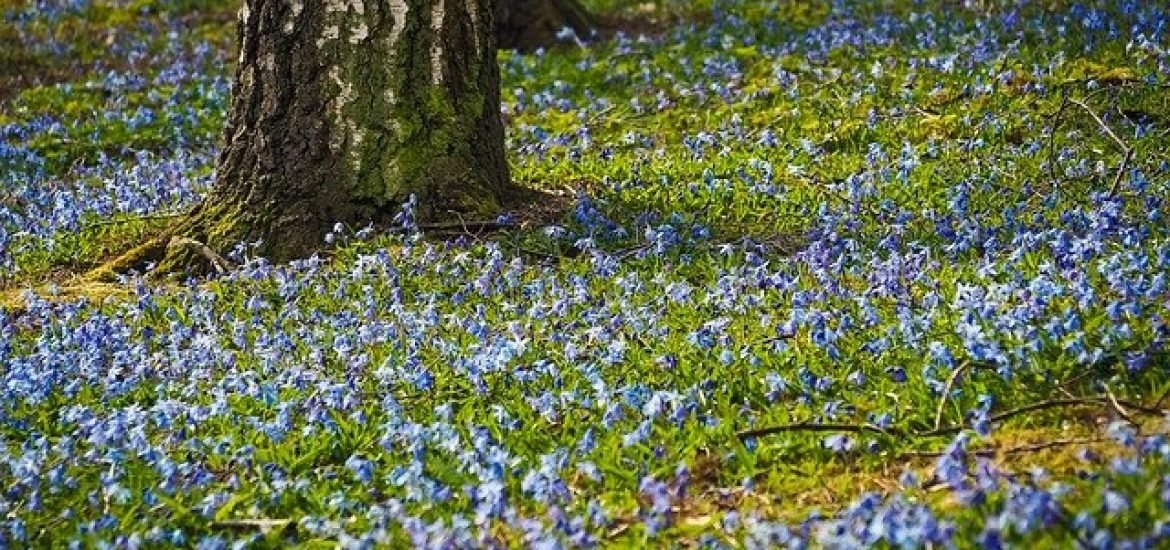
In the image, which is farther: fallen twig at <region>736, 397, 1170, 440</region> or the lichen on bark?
the lichen on bark

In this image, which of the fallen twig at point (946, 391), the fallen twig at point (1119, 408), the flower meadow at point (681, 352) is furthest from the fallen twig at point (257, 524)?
the fallen twig at point (1119, 408)

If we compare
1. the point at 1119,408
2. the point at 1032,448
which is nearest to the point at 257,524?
the point at 1032,448

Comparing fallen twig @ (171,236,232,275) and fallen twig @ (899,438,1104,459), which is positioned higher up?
Result: fallen twig @ (171,236,232,275)

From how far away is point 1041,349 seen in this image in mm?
3664

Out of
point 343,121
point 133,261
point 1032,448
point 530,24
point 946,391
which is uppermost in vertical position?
point 530,24

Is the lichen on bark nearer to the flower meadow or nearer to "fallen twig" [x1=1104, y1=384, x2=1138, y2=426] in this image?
the flower meadow

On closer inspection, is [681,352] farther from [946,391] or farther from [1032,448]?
[1032,448]

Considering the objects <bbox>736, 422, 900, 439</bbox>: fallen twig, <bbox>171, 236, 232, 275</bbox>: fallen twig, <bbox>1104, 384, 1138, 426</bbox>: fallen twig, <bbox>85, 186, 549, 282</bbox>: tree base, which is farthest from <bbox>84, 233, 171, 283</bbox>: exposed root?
<bbox>1104, 384, 1138, 426</bbox>: fallen twig

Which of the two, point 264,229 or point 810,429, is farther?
point 264,229

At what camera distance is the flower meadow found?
3.33m

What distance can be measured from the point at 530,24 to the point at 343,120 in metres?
5.37

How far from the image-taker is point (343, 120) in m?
5.87

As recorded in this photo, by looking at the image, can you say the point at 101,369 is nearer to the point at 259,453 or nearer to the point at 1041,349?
the point at 259,453

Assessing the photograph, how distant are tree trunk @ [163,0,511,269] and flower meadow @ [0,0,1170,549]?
0.19 meters
